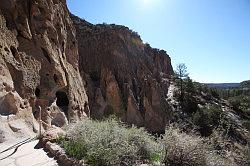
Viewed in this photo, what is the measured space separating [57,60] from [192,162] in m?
19.3

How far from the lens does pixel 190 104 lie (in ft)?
194

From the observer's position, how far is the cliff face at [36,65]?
1823 cm

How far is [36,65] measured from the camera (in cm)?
2216

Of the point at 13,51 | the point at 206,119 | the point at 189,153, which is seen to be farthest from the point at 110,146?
the point at 206,119

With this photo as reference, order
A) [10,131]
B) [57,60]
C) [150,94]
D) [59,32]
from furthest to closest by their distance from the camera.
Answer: [150,94]
[59,32]
[57,60]
[10,131]

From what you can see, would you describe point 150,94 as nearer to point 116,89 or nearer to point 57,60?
point 116,89

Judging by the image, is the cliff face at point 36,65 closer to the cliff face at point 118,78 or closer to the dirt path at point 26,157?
the dirt path at point 26,157

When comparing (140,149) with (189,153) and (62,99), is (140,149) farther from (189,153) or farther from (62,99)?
(62,99)

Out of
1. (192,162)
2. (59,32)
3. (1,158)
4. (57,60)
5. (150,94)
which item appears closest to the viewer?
(192,162)

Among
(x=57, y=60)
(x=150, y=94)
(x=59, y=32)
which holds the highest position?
(x=59, y=32)

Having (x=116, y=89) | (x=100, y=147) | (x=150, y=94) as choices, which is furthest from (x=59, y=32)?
(x=150, y=94)

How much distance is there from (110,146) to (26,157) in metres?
3.58

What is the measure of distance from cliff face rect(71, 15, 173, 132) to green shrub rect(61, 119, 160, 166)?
1157 inches

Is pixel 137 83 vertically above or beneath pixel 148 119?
above
